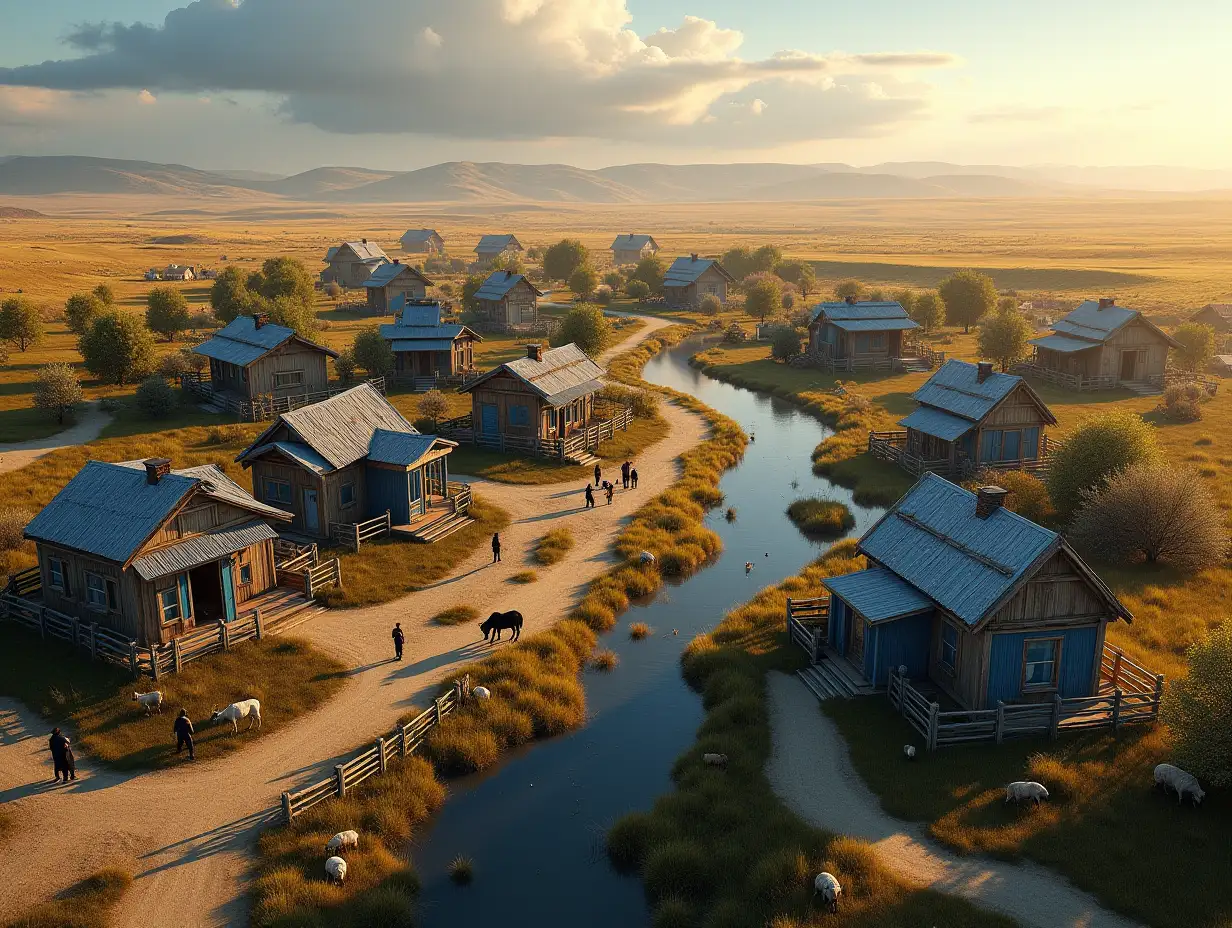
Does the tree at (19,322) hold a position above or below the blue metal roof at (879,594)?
above

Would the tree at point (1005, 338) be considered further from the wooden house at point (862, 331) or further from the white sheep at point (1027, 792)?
the white sheep at point (1027, 792)

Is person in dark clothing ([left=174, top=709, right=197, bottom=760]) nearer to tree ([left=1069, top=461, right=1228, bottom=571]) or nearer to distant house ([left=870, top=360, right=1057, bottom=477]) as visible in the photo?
tree ([left=1069, top=461, right=1228, bottom=571])

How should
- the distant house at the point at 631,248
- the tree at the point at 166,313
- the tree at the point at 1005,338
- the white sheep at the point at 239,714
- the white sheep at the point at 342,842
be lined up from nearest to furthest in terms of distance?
the white sheep at the point at 342,842 < the white sheep at the point at 239,714 < the tree at the point at 1005,338 < the tree at the point at 166,313 < the distant house at the point at 631,248

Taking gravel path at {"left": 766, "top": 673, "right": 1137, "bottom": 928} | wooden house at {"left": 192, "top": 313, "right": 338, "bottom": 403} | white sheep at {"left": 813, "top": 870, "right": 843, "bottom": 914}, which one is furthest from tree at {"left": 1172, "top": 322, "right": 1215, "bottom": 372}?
white sheep at {"left": 813, "top": 870, "right": 843, "bottom": 914}

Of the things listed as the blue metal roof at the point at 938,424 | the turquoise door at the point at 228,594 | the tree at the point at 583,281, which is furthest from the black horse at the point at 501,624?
the tree at the point at 583,281

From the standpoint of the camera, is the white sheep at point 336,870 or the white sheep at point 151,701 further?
the white sheep at point 151,701

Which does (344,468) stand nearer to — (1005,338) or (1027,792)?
(1027,792)
